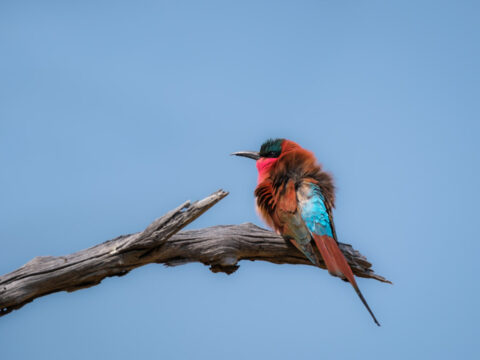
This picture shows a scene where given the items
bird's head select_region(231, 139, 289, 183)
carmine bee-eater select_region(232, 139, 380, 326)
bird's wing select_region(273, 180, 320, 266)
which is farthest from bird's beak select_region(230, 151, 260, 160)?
bird's wing select_region(273, 180, 320, 266)

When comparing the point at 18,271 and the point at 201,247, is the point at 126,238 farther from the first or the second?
the point at 18,271

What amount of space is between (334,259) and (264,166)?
69 cm

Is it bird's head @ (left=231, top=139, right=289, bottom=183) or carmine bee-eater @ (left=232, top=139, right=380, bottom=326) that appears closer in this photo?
carmine bee-eater @ (left=232, top=139, right=380, bottom=326)

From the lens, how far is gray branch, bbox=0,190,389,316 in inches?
80.1

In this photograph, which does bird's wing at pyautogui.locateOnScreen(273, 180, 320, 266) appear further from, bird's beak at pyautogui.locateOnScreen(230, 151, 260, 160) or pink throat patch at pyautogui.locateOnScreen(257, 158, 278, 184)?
bird's beak at pyautogui.locateOnScreen(230, 151, 260, 160)

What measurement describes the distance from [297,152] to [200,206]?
2.79 ft

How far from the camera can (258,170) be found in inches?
110

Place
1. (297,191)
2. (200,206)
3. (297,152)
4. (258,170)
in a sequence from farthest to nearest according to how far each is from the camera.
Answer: (258,170) → (297,152) → (297,191) → (200,206)

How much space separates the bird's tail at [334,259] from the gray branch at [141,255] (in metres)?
0.28

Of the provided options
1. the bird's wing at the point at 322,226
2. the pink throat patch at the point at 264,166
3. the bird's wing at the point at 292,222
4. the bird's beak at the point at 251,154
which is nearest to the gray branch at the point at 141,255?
the bird's wing at the point at 292,222

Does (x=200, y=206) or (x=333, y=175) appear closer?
(x=200, y=206)

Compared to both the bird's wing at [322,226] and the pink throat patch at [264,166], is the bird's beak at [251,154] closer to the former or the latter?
the pink throat patch at [264,166]

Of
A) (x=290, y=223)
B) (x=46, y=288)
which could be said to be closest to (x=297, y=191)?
(x=290, y=223)

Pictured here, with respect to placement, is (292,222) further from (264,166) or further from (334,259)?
(264,166)
